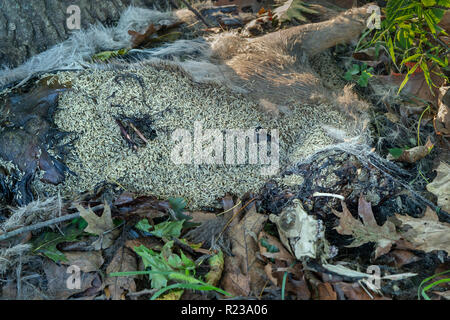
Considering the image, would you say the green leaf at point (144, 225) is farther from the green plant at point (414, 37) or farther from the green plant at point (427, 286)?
the green plant at point (414, 37)

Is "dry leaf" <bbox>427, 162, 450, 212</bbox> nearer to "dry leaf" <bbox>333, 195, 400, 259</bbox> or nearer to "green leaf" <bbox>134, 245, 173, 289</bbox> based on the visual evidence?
"dry leaf" <bbox>333, 195, 400, 259</bbox>

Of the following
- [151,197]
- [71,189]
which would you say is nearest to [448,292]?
[151,197]

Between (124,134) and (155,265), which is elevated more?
(124,134)

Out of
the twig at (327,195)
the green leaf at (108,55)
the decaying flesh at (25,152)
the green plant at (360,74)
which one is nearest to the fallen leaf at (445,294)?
the twig at (327,195)

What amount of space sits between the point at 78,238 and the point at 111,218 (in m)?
0.23

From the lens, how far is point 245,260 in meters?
2.25

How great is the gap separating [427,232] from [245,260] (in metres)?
1.09

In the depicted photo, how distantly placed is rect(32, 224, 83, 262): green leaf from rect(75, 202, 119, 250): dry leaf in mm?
136

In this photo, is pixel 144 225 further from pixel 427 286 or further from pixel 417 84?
pixel 417 84

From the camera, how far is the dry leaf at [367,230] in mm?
2268

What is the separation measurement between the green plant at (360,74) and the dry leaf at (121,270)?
6.95ft

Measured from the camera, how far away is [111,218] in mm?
2312

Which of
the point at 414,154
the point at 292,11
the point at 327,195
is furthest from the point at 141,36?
the point at 414,154
